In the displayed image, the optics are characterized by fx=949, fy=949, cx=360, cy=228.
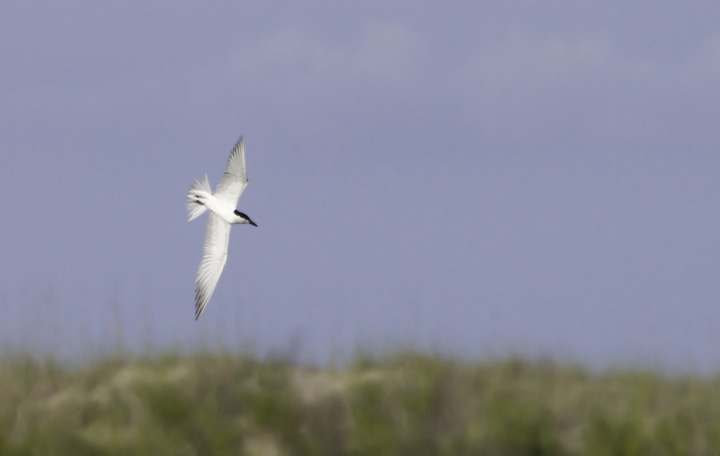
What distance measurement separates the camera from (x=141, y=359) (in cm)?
1107

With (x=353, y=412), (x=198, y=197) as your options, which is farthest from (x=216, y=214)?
(x=353, y=412)

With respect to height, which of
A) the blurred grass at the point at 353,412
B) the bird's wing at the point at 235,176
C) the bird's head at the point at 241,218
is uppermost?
the bird's wing at the point at 235,176

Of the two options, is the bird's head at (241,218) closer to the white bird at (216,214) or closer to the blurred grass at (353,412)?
the white bird at (216,214)

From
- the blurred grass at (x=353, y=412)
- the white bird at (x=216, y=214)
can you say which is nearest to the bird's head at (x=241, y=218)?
the white bird at (x=216, y=214)

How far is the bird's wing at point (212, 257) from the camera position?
13062 millimetres

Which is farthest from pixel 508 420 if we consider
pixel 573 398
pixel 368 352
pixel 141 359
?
pixel 141 359

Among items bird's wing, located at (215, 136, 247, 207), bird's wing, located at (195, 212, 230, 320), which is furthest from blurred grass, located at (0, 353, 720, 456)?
bird's wing, located at (215, 136, 247, 207)

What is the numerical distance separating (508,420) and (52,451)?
14.8 ft

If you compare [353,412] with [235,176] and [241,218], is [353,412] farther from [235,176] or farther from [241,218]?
[241,218]

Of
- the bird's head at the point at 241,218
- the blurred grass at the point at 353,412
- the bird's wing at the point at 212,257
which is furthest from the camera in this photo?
the bird's head at the point at 241,218

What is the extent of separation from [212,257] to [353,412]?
4693 millimetres

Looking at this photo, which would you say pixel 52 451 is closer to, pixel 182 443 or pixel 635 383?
pixel 182 443

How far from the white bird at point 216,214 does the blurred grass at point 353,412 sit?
247 cm

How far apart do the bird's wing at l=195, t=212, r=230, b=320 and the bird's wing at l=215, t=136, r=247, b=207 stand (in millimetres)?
613
